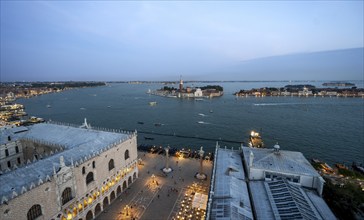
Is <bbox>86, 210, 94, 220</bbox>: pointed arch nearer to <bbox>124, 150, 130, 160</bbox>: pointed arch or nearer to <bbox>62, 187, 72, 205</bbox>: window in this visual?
<bbox>62, 187, 72, 205</bbox>: window

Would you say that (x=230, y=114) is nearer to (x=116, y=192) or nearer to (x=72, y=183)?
(x=116, y=192)

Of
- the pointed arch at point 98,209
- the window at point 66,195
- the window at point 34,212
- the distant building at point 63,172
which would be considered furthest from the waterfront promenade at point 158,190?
the window at point 34,212

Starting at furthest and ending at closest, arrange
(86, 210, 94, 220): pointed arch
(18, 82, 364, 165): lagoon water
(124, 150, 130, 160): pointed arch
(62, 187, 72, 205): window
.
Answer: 1. (18, 82, 364, 165): lagoon water
2. (124, 150, 130, 160): pointed arch
3. (86, 210, 94, 220): pointed arch
4. (62, 187, 72, 205): window

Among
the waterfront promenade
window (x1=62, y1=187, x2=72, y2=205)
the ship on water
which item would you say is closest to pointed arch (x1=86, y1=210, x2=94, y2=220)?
the waterfront promenade

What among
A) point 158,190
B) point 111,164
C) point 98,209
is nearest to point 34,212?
point 98,209

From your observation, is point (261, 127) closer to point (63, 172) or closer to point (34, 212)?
point (63, 172)
